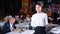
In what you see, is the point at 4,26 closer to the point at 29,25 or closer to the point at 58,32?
the point at 29,25

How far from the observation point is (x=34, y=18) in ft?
8.16

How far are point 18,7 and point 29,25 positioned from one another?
281 millimetres

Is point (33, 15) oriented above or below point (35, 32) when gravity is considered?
above

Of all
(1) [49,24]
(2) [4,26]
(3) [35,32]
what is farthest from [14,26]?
(1) [49,24]

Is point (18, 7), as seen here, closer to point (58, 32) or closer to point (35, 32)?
point (35, 32)

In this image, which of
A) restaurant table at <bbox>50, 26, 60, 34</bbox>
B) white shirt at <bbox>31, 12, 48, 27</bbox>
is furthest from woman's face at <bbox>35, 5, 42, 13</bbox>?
restaurant table at <bbox>50, 26, 60, 34</bbox>

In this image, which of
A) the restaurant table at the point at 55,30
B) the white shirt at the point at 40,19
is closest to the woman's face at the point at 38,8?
the white shirt at the point at 40,19

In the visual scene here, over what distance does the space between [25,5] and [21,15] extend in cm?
15

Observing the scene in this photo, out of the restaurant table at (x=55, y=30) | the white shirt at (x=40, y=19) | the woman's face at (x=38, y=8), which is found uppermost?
the woman's face at (x=38, y=8)

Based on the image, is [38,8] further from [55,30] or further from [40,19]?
[55,30]

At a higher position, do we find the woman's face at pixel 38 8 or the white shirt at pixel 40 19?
the woman's face at pixel 38 8

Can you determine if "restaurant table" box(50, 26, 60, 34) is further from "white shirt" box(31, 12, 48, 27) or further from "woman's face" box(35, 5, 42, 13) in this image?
"woman's face" box(35, 5, 42, 13)

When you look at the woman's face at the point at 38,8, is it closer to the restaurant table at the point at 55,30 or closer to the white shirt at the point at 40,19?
the white shirt at the point at 40,19

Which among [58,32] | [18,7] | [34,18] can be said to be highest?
[18,7]
